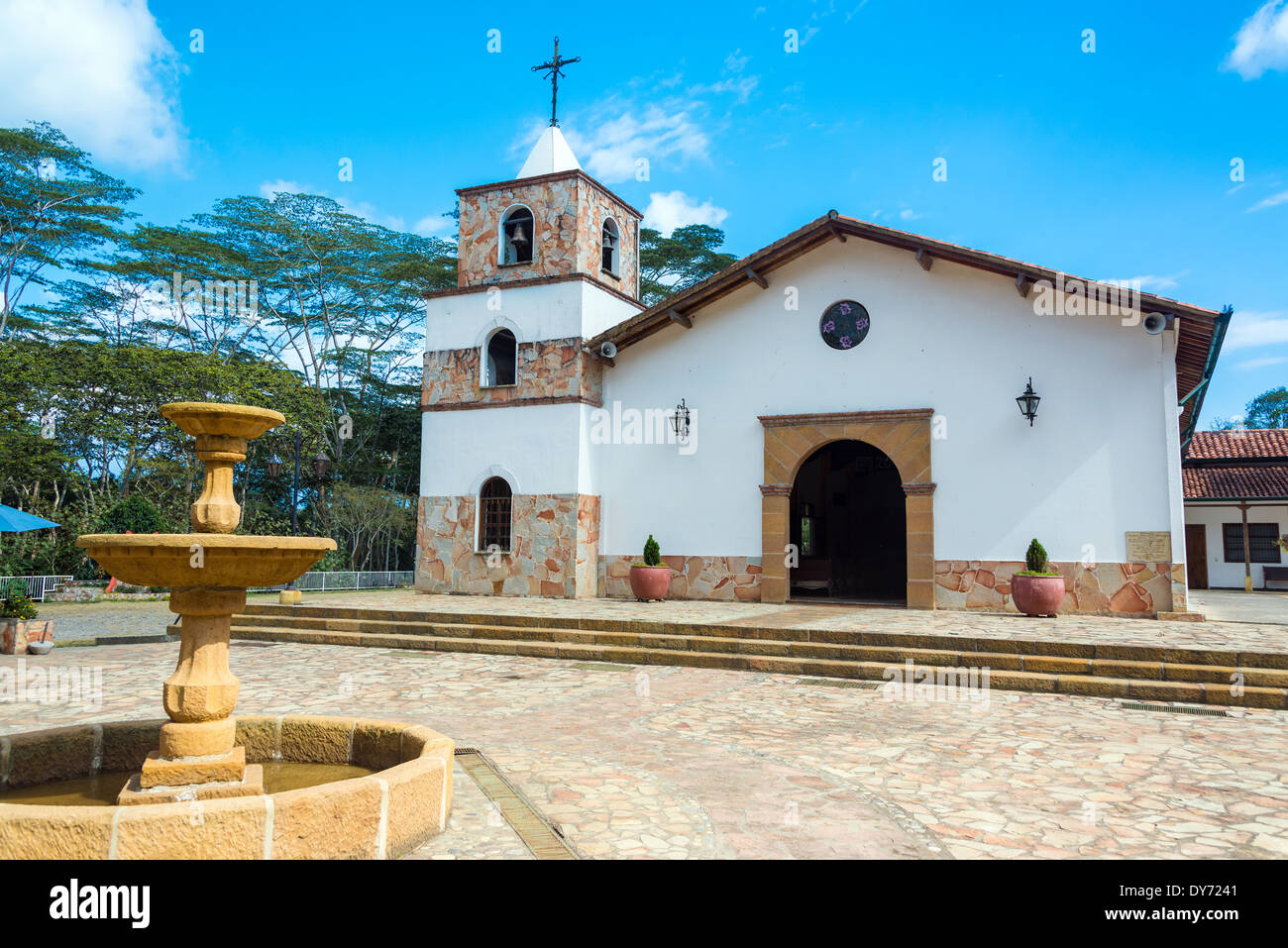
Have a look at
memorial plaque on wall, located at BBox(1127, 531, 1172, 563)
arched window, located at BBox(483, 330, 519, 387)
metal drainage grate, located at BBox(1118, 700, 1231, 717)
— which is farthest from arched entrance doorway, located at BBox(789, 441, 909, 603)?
metal drainage grate, located at BBox(1118, 700, 1231, 717)

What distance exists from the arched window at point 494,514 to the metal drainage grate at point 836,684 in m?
8.07

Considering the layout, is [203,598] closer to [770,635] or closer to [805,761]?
[805,761]

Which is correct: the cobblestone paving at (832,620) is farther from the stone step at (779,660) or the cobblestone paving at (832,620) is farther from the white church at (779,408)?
the white church at (779,408)

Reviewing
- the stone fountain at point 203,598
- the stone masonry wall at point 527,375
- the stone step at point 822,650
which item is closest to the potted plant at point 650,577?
the stone step at point 822,650

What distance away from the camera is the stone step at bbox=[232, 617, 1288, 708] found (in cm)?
803

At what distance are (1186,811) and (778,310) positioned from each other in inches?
439

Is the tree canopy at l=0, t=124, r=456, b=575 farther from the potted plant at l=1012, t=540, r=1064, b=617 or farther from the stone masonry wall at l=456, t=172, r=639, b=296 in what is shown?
the potted plant at l=1012, t=540, r=1064, b=617

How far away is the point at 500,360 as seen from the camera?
17.0 m

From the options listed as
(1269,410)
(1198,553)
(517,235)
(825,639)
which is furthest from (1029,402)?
(1269,410)

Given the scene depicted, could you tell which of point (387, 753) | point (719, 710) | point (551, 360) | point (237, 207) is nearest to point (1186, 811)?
point (719, 710)

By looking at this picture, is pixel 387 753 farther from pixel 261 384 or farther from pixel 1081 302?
pixel 261 384

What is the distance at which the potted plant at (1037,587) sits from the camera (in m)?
11.6

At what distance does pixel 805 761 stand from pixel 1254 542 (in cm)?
2269

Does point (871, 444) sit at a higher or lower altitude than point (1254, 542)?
higher
